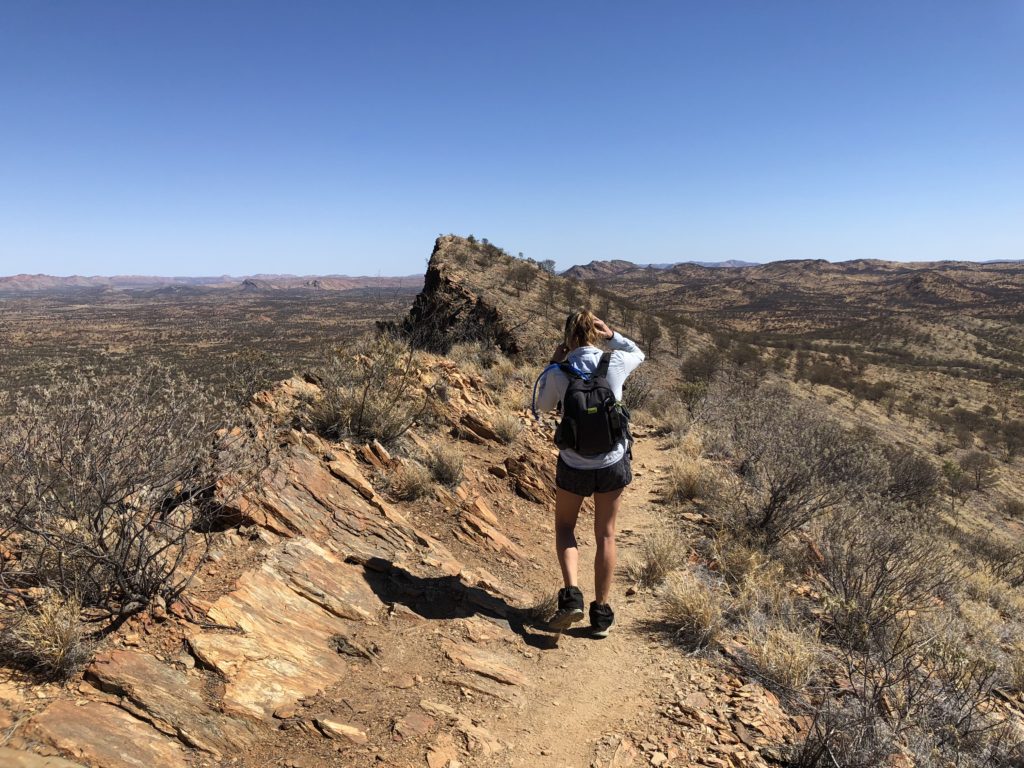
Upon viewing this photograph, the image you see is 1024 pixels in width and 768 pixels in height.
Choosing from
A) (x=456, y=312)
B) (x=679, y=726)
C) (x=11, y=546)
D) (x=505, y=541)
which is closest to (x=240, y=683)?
(x=11, y=546)

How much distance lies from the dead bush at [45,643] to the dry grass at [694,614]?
334 cm

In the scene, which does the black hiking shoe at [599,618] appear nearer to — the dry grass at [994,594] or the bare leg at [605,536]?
the bare leg at [605,536]

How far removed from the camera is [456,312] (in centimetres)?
1533

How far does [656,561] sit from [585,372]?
2132 mm

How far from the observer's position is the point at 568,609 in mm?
3389

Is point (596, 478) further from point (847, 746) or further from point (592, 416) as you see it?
point (847, 746)

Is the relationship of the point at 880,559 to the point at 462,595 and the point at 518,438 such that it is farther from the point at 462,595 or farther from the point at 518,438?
the point at 518,438

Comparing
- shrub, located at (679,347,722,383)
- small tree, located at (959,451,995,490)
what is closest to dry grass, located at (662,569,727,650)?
shrub, located at (679,347,722,383)

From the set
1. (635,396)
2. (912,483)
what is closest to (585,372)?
(635,396)

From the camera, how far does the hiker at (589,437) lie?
10.4ft

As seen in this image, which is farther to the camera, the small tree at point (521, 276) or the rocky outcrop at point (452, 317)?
the small tree at point (521, 276)

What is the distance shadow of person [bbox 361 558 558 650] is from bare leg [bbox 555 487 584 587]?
1.48 feet

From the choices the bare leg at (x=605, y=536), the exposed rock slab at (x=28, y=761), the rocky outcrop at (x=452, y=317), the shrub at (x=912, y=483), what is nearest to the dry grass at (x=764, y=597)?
the bare leg at (x=605, y=536)

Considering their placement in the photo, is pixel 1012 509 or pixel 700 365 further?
pixel 700 365
